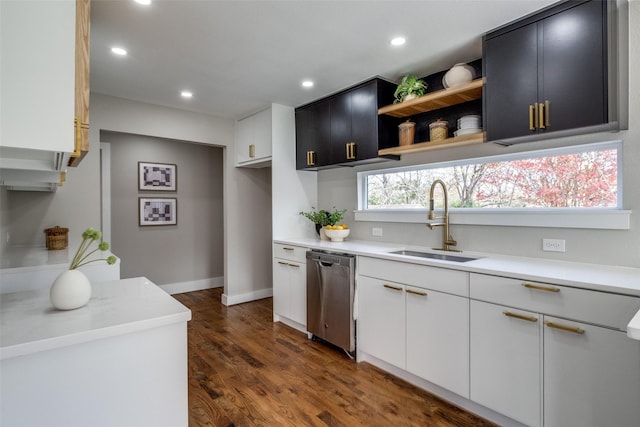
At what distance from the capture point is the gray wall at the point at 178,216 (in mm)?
4496

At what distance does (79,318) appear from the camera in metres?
1.30

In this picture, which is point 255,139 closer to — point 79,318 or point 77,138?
point 77,138

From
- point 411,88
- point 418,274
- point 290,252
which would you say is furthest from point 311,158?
point 418,274

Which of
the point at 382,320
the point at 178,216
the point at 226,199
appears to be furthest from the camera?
the point at 178,216

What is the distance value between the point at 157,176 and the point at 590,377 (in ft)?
16.2

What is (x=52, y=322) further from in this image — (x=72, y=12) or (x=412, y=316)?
(x=412, y=316)

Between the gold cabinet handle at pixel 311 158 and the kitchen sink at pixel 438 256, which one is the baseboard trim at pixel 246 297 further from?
the kitchen sink at pixel 438 256

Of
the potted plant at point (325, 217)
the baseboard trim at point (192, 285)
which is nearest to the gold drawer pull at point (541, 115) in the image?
the potted plant at point (325, 217)

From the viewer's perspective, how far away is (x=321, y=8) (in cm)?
201

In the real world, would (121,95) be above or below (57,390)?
above

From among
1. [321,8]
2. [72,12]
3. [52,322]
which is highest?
[321,8]

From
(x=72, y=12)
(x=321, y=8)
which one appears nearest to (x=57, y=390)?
(x=72, y=12)

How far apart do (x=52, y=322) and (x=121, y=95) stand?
2.98m

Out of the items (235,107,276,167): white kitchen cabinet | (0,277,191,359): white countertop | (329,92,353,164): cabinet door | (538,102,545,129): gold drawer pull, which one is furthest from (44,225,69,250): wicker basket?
(538,102,545,129): gold drawer pull
